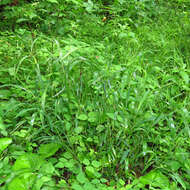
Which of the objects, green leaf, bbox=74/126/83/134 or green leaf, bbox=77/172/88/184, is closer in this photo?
green leaf, bbox=77/172/88/184

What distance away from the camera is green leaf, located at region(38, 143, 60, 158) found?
1.34 metres

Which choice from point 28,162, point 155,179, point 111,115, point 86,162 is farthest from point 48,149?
point 155,179

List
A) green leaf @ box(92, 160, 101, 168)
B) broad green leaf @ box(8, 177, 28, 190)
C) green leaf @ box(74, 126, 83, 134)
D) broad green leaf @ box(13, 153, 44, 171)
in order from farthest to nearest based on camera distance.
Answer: green leaf @ box(74, 126, 83, 134) → green leaf @ box(92, 160, 101, 168) → broad green leaf @ box(13, 153, 44, 171) → broad green leaf @ box(8, 177, 28, 190)

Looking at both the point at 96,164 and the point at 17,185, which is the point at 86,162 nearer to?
the point at 96,164

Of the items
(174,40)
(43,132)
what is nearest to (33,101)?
(43,132)

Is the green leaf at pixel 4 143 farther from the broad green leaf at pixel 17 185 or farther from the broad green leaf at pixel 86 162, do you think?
the broad green leaf at pixel 86 162

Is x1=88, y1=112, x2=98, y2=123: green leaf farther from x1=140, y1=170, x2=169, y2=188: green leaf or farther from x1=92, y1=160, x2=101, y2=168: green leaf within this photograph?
x1=140, y1=170, x2=169, y2=188: green leaf

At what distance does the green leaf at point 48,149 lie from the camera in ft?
4.39

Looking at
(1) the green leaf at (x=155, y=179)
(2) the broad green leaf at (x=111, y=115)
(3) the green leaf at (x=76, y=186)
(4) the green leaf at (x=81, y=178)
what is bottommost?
(1) the green leaf at (x=155, y=179)

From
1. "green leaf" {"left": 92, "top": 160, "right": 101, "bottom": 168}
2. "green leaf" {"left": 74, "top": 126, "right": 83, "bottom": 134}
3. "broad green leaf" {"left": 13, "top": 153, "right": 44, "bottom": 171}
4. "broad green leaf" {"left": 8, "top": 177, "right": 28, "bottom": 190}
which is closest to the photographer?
"broad green leaf" {"left": 8, "top": 177, "right": 28, "bottom": 190}

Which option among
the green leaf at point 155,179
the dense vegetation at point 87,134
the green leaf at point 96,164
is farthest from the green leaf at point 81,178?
the green leaf at point 155,179

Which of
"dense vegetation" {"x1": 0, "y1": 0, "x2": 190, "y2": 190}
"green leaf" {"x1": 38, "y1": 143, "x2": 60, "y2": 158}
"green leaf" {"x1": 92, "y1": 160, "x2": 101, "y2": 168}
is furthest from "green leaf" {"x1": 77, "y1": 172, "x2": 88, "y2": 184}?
"green leaf" {"x1": 38, "y1": 143, "x2": 60, "y2": 158}

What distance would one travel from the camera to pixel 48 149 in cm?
138

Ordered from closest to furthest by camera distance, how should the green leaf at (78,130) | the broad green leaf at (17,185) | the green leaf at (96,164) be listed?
the broad green leaf at (17,185) → the green leaf at (96,164) → the green leaf at (78,130)
